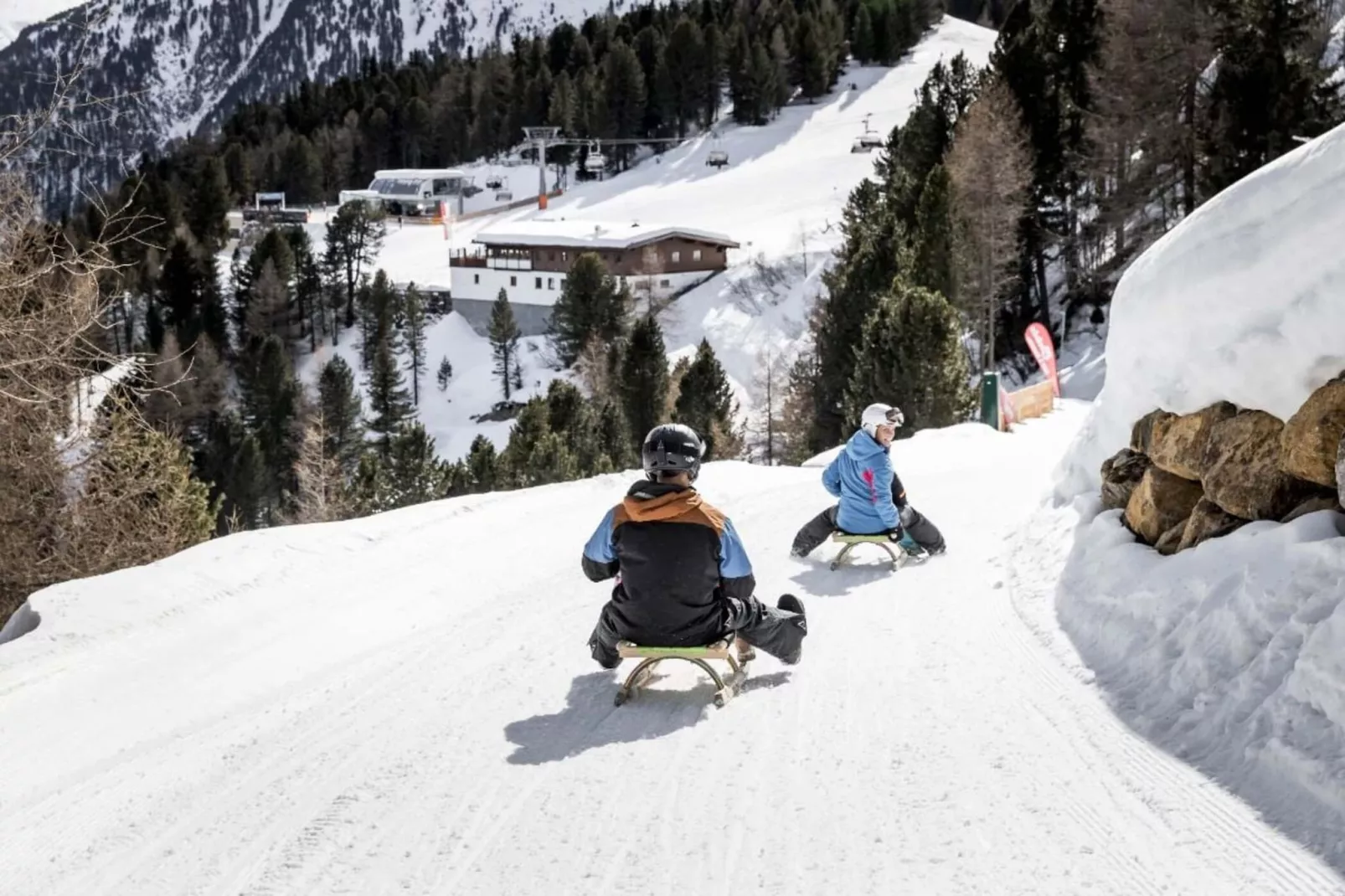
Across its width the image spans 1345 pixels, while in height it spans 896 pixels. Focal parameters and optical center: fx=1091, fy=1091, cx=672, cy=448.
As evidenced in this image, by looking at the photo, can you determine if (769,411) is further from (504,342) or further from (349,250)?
(349,250)

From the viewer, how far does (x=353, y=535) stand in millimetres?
10062

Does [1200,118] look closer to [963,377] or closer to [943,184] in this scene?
[943,184]

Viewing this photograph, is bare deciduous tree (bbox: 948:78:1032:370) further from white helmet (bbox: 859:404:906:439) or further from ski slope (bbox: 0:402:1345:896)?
ski slope (bbox: 0:402:1345:896)

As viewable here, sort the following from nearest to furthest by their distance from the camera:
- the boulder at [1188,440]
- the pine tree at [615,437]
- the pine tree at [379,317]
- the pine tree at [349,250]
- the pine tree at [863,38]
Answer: the boulder at [1188,440]
the pine tree at [615,437]
the pine tree at [379,317]
the pine tree at [349,250]
the pine tree at [863,38]

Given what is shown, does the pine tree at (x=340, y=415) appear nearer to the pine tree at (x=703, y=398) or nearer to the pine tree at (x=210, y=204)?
the pine tree at (x=703, y=398)

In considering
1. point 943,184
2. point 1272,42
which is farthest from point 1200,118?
point 943,184

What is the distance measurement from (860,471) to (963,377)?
2310cm

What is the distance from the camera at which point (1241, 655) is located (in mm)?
4812

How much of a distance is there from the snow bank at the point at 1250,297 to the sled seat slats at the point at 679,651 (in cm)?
310

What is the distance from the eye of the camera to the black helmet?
5.42 metres

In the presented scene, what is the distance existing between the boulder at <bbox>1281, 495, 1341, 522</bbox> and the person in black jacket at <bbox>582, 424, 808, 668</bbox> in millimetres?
2627

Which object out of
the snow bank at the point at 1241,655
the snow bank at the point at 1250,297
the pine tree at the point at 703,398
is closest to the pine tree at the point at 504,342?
the pine tree at the point at 703,398

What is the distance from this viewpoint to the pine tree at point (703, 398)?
46938 millimetres

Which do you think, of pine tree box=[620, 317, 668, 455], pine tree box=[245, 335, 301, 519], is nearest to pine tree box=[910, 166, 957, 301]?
pine tree box=[620, 317, 668, 455]
